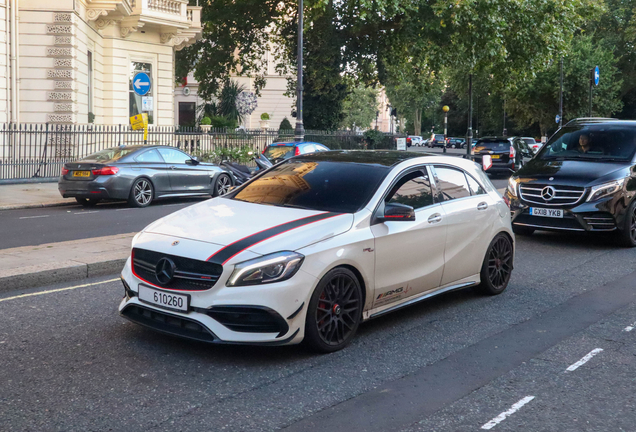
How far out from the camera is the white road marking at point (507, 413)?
3982mm

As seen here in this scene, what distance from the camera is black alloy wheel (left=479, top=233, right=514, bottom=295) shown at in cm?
710

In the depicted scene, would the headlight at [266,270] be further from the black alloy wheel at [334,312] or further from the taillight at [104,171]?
the taillight at [104,171]

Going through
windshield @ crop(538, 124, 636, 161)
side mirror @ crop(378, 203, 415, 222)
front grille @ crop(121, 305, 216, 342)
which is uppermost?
windshield @ crop(538, 124, 636, 161)

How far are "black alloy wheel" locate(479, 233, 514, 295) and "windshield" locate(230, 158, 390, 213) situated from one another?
5.64 feet

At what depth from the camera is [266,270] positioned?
4.78 metres

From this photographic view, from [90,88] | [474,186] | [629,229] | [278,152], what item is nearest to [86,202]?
[278,152]

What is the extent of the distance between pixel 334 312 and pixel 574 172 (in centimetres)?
665

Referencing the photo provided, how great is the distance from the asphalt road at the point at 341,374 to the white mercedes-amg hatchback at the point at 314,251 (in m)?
0.28

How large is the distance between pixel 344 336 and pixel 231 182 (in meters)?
13.7

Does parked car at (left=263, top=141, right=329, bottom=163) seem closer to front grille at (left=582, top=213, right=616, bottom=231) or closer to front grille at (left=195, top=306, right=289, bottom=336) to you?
front grille at (left=582, top=213, right=616, bottom=231)

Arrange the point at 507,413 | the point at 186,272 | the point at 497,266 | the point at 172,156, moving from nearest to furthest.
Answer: the point at 507,413 → the point at 186,272 → the point at 497,266 → the point at 172,156

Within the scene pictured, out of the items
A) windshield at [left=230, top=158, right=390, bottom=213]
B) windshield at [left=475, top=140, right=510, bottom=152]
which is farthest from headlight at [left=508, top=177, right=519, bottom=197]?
windshield at [left=475, top=140, right=510, bottom=152]

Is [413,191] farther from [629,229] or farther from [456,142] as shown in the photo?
[456,142]

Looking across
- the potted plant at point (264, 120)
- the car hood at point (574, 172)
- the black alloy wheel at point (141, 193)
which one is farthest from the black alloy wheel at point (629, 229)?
the potted plant at point (264, 120)
